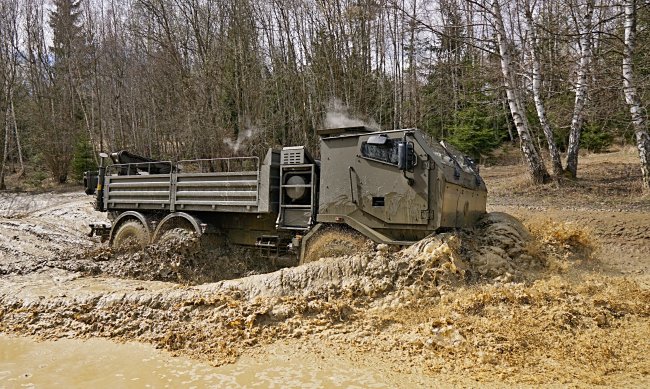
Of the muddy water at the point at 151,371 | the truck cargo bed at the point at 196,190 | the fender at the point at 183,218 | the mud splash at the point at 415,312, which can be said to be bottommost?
the muddy water at the point at 151,371

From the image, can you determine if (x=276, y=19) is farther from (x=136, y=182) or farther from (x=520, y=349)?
(x=520, y=349)

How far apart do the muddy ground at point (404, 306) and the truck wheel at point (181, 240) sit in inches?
5.7

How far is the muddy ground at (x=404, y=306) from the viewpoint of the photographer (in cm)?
405

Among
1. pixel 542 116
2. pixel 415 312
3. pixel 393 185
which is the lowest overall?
pixel 415 312

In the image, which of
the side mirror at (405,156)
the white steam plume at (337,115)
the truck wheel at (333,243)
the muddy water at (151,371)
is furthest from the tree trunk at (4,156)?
the side mirror at (405,156)

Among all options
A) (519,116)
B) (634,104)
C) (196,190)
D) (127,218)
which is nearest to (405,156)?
(196,190)

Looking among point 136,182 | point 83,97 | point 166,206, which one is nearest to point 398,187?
point 166,206

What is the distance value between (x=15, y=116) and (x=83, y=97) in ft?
13.3

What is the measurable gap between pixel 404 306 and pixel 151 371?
2718mm

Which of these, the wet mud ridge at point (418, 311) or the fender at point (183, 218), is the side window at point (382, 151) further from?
the fender at point (183, 218)

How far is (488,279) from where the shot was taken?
564 centimetres

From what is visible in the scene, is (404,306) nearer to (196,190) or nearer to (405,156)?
(405,156)

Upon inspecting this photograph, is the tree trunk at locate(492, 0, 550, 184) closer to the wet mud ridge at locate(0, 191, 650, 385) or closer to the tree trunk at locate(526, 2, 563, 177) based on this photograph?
the tree trunk at locate(526, 2, 563, 177)

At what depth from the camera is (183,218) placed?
336 inches
